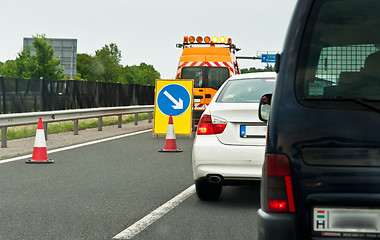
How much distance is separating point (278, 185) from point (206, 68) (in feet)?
60.3

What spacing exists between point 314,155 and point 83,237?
9.98ft

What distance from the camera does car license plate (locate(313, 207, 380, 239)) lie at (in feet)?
10.7

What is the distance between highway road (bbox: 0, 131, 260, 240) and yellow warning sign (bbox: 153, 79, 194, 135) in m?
4.94

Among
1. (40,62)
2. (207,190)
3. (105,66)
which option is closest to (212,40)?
(207,190)

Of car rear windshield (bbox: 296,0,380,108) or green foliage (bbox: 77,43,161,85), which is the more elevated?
green foliage (bbox: 77,43,161,85)

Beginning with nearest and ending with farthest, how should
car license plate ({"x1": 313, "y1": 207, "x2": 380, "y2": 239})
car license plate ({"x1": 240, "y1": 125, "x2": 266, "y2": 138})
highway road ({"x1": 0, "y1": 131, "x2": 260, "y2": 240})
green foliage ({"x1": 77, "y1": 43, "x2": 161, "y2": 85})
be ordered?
1. car license plate ({"x1": 313, "y1": 207, "x2": 380, "y2": 239})
2. highway road ({"x1": 0, "y1": 131, "x2": 260, "y2": 240})
3. car license plate ({"x1": 240, "y1": 125, "x2": 266, "y2": 138})
4. green foliage ({"x1": 77, "y1": 43, "x2": 161, "y2": 85})

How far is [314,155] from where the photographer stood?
133 inches

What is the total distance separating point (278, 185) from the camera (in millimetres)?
3463

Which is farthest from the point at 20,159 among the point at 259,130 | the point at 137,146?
the point at 259,130

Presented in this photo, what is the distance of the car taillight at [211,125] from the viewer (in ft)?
23.7

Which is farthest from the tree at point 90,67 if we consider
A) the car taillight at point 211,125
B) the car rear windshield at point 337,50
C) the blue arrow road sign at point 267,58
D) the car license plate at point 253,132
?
the car rear windshield at point 337,50

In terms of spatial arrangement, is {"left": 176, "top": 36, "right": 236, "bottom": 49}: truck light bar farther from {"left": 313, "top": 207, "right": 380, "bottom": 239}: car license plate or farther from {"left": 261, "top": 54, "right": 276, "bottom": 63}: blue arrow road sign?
{"left": 261, "top": 54, "right": 276, "bottom": 63}: blue arrow road sign

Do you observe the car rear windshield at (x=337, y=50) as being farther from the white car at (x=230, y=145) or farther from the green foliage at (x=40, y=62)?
the green foliage at (x=40, y=62)

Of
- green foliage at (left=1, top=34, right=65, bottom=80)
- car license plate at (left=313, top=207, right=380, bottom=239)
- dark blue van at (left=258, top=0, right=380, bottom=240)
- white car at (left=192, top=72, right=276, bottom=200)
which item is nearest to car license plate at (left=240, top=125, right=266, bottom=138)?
white car at (left=192, top=72, right=276, bottom=200)
